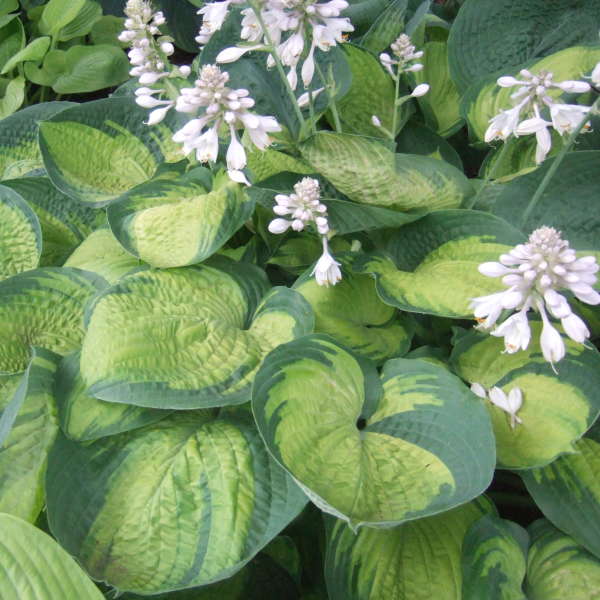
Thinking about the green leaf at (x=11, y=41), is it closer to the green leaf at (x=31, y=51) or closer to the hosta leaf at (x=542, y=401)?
the green leaf at (x=31, y=51)

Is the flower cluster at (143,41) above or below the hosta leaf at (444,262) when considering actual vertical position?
above

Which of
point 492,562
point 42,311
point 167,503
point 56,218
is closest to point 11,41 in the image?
point 56,218

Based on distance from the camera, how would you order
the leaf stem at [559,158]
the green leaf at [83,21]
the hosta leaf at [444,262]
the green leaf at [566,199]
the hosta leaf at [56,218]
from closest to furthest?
the leaf stem at [559,158], the hosta leaf at [444,262], the green leaf at [566,199], the hosta leaf at [56,218], the green leaf at [83,21]

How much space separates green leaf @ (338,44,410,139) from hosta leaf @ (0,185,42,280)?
82 cm

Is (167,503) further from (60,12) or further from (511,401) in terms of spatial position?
(60,12)

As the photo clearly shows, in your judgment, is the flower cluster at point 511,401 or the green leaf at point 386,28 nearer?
the flower cluster at point 511,401

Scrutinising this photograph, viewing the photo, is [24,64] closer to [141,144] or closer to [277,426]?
Result: [141,144]

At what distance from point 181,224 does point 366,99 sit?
70 cm

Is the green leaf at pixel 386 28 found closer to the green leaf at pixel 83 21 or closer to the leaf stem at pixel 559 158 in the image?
the leaf stem at pixel 559 158

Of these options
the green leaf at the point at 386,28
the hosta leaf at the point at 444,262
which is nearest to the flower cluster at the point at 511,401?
the hosta leaf at the point at 444,262

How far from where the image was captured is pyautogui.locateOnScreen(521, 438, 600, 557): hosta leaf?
109 cm

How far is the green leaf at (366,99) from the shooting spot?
168cm

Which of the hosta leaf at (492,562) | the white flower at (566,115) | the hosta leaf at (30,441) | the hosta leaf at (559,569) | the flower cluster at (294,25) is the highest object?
the flower cluster at (294,25)

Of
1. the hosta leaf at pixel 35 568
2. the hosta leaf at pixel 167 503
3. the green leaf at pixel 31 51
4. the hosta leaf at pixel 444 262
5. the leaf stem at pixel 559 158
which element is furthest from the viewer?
the green leaf at pixel 31 51
